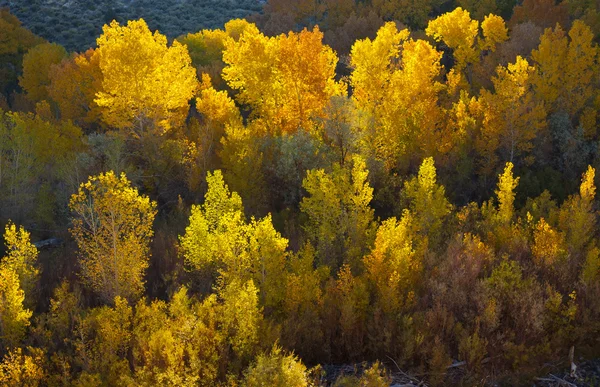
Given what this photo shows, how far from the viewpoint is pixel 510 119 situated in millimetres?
33375

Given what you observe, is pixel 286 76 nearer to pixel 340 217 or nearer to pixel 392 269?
pixel 340 217

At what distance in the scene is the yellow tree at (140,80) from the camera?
3020 cm

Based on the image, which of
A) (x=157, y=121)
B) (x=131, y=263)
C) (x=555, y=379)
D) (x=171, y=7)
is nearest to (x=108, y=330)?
(x=131, y=263)

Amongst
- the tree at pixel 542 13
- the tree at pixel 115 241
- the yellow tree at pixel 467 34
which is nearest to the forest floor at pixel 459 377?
the tree at pixel 115 241

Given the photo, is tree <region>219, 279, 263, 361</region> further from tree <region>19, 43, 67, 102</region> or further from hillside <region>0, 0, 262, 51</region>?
hillside <region>0, 0, 262, 51</region>

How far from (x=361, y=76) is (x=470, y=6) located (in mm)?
33557

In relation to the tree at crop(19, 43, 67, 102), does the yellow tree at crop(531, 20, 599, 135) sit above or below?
below

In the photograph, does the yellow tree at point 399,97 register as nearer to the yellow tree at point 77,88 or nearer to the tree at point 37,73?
the yellow tree at point 77,88

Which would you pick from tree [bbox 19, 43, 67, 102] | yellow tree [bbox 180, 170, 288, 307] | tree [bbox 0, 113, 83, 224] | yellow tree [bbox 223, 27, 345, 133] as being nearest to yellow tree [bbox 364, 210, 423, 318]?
yellow tree [bbox 180, 170, 288, 307]

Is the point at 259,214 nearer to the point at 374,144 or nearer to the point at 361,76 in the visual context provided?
the point at 374,144

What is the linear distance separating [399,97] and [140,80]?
55.3 feet

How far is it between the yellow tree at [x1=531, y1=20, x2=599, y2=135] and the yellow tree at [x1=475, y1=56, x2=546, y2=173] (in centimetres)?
267

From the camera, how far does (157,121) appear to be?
105 ft

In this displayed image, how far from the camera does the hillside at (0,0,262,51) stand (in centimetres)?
7669
